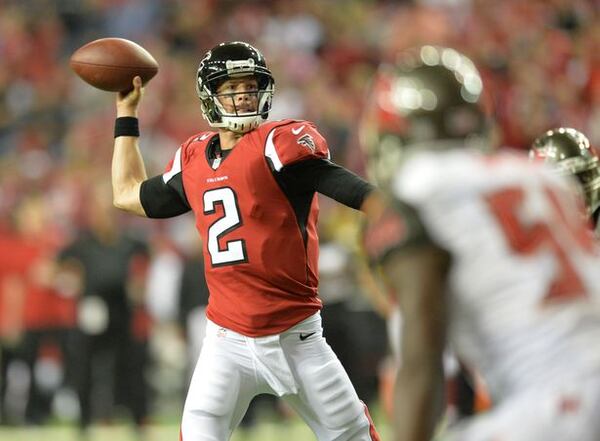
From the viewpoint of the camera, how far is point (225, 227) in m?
4.32

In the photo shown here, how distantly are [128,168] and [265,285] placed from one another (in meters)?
0.84

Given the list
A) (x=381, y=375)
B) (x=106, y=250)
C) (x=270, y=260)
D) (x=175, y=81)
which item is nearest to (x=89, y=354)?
(x=106, y=250)

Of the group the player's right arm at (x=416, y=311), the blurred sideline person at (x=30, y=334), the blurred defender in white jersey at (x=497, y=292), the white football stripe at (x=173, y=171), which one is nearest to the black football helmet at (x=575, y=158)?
the white football stripe at (x=173, y=171)

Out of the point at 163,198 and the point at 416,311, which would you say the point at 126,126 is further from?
the point at 416,311

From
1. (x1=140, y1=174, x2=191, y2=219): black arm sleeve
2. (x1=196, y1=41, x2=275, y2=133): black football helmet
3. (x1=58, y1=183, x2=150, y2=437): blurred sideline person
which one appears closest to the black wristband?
(x1=140, y1=174, x2=191, y2=219): black arm sleeve

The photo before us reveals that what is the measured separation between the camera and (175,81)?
12.7 m

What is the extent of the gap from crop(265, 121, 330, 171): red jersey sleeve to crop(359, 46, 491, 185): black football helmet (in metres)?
1.30

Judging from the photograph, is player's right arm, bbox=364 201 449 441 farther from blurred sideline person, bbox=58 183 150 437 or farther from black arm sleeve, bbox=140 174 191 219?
blurred sideline person, bbox=58 183 150 437

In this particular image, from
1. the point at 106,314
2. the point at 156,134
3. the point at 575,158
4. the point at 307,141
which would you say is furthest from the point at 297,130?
the point at 156,134

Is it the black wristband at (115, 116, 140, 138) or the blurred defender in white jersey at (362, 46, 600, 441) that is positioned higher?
the black wristband at (115, 116, 140, 138)

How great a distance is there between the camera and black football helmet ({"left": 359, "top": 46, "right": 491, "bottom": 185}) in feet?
8.99

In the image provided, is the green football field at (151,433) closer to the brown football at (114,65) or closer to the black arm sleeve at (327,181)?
the brown football at (114,65)

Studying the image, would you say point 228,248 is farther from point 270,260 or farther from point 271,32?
point 271,32

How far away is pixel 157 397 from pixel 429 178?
868cm
